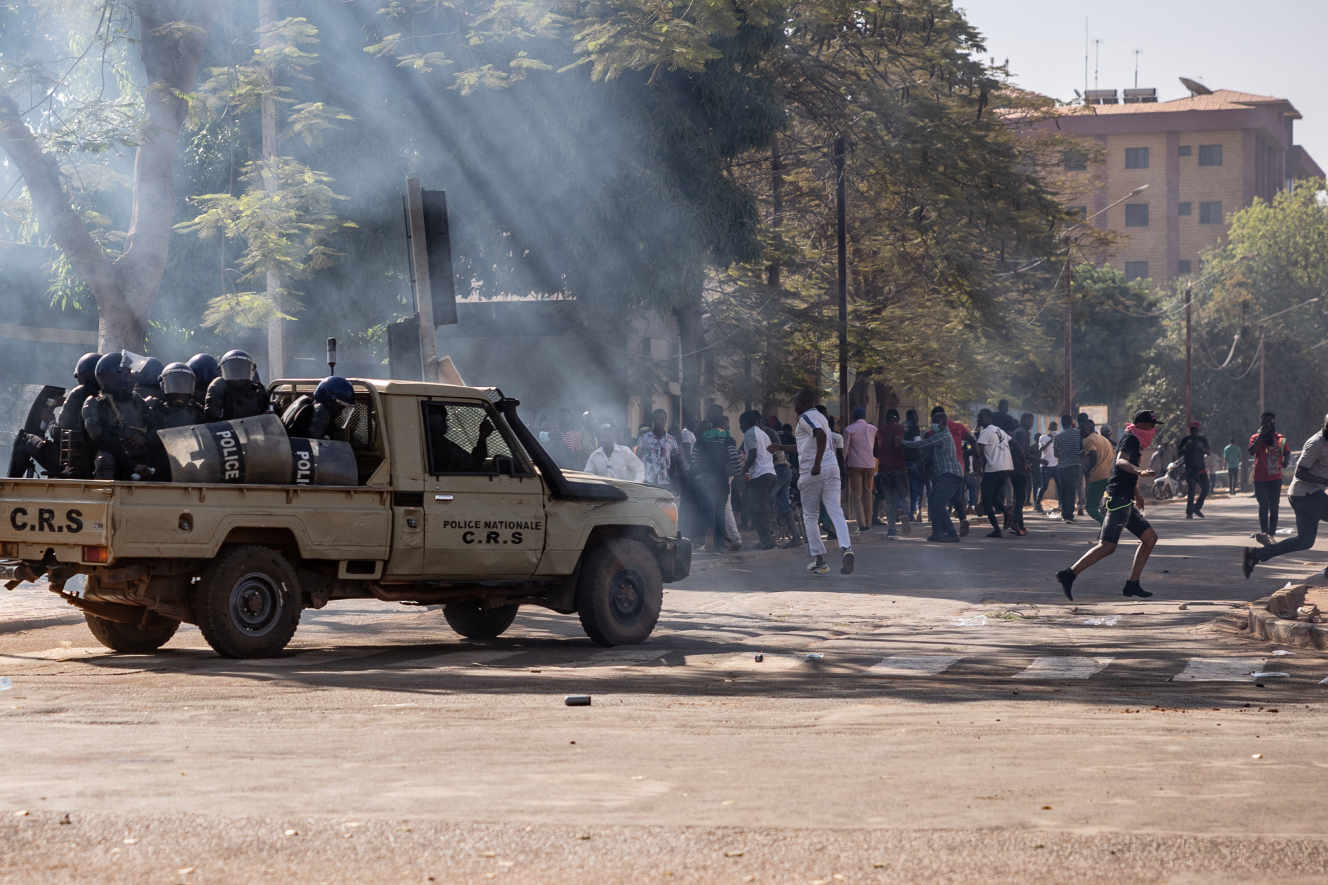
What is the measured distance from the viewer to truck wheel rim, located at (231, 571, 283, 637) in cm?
1088

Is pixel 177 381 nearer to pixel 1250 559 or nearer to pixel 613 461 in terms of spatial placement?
pixel 613 461

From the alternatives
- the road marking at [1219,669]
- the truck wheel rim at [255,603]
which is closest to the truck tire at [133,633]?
the truck wheel rim at [255,603]

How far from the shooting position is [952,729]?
8.08m

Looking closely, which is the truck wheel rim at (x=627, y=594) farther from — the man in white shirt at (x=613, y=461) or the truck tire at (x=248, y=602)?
the man in white shirt at (x=613, y=461)

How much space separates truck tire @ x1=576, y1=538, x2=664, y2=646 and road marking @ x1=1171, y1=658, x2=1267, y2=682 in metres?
3.51

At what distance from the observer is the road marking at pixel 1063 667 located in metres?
10.7

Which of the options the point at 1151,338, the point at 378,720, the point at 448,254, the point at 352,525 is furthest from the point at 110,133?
the point at 1151,338

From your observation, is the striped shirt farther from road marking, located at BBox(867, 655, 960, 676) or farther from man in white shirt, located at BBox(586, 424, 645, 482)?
road marking, located at BBox(867, 655, 960, 676)

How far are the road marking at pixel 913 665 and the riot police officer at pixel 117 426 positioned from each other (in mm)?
4586

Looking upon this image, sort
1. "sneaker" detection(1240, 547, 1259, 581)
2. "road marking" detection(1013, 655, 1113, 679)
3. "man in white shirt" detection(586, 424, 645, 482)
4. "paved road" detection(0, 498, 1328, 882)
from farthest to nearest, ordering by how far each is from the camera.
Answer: "man in white shirt" detection(586, 424, 645, 482), "sneaker" detection(1240, 547, 1259, 581), "road marking" detection(1013, 655, 1113, 679), "paved road" detection(0, 498, 1328, 882)

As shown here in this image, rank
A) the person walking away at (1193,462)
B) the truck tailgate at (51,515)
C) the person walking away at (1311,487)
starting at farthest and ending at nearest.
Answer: the person walking away at (1193,462), the person walking away at (1311,487), the truck tailgate at (51,515)

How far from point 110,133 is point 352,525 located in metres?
7.09

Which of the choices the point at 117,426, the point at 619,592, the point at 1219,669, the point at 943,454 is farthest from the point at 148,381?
the point at 943,454

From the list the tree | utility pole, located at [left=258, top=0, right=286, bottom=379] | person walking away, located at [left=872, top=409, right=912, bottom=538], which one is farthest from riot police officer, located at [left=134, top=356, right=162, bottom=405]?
person walking away, located at [left=872, top=409, right=912, bottom=538]
